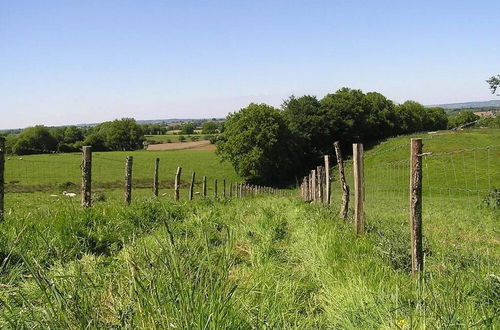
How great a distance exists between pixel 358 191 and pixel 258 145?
5766 centimetres

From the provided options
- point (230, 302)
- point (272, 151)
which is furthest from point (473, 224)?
point (272, 151)

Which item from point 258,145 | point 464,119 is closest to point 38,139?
point 258,145

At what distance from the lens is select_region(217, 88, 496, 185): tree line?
6556 centimetres

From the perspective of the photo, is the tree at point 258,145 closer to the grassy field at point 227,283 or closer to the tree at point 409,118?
the tree at point 409,118

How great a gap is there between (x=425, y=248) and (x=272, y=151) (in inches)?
2334

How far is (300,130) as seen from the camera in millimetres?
76375

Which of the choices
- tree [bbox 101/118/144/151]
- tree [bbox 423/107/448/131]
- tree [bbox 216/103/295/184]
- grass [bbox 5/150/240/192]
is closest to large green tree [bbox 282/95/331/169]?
tree [bbox 216/103/295/184]

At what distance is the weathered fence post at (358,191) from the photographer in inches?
323

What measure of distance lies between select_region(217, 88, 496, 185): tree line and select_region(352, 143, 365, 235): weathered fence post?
54362 millimetres

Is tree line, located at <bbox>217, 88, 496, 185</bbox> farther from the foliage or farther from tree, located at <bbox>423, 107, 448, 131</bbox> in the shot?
tree, located at <bbox>423, 107, 448, 131</bbox>

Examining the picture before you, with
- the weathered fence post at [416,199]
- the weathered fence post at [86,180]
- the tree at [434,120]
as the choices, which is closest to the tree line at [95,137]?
the tree at [434,120]

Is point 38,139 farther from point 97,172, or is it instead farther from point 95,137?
point 97,172

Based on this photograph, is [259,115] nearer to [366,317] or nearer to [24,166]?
[24,166]

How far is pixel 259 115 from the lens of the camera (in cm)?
6875
